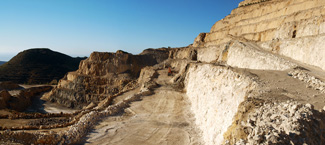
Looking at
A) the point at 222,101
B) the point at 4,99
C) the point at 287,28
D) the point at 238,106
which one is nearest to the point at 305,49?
the point at 287,28

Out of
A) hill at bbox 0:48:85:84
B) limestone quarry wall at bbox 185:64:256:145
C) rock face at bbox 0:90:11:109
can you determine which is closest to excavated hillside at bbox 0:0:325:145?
limestone quarry wall at bbox 185:64:256:145

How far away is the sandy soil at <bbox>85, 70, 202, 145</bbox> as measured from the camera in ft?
30.4

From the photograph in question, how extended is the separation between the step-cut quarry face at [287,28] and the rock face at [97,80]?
67.2 ft

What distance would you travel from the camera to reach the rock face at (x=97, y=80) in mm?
40344

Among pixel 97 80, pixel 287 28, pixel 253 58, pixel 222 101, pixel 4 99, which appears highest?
pixel 287 28

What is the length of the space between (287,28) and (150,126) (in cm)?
1611

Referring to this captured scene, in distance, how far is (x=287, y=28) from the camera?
737 inches

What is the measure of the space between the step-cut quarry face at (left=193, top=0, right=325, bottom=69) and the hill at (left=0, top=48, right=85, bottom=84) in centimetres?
5377

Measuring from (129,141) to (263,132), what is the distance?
6351 mm

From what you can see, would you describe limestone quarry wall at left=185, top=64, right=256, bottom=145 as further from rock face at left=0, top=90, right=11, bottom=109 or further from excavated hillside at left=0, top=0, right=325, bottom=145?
rock face at left=0, top=90, right=11, bottom=109

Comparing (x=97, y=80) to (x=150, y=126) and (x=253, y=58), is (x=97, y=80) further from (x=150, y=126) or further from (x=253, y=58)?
(x=150, y=126)

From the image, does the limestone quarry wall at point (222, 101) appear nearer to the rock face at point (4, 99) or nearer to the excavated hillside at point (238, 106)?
the excavated hillside at point (238, 106)

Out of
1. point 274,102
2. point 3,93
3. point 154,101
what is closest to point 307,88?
point 274,102

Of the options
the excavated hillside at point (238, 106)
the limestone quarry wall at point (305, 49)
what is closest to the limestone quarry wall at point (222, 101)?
the excavated hillside at point (238, 106)
